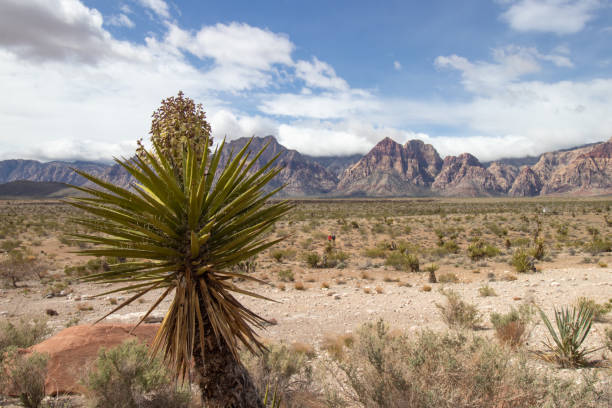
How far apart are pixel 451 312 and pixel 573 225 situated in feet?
101

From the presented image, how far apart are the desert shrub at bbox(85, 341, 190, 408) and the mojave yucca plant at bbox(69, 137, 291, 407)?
129cm

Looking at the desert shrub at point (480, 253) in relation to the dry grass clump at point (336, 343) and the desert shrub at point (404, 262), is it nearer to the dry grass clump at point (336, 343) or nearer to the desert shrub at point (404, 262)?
the desert shrub at point (404, 262)

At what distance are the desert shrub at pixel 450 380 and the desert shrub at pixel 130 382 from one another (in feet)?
6.56

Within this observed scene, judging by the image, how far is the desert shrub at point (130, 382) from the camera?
12.5 ft

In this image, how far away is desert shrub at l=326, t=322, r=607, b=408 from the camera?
3555mm

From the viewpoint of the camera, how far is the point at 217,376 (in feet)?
9.64

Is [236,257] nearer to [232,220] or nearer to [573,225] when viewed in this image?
[232,220]

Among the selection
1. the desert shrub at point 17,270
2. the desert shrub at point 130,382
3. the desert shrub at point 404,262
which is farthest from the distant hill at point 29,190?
the desert shrub at point 130,382

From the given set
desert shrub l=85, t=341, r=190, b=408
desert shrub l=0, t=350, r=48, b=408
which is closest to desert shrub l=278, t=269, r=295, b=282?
desert shrub l=85, t=341, r=190, b=408

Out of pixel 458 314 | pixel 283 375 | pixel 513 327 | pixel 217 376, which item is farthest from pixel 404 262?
pixel 217 376

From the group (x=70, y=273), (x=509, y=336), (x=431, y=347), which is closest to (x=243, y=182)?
(x=431, y=347)

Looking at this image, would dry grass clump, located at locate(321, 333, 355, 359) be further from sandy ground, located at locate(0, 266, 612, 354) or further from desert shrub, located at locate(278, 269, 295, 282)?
desert shrub, located at locate(278, 269, 295, 282)

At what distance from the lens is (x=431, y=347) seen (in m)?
4.41

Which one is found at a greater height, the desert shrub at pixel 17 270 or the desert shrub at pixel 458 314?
the desert shrub at pixel 458 314
